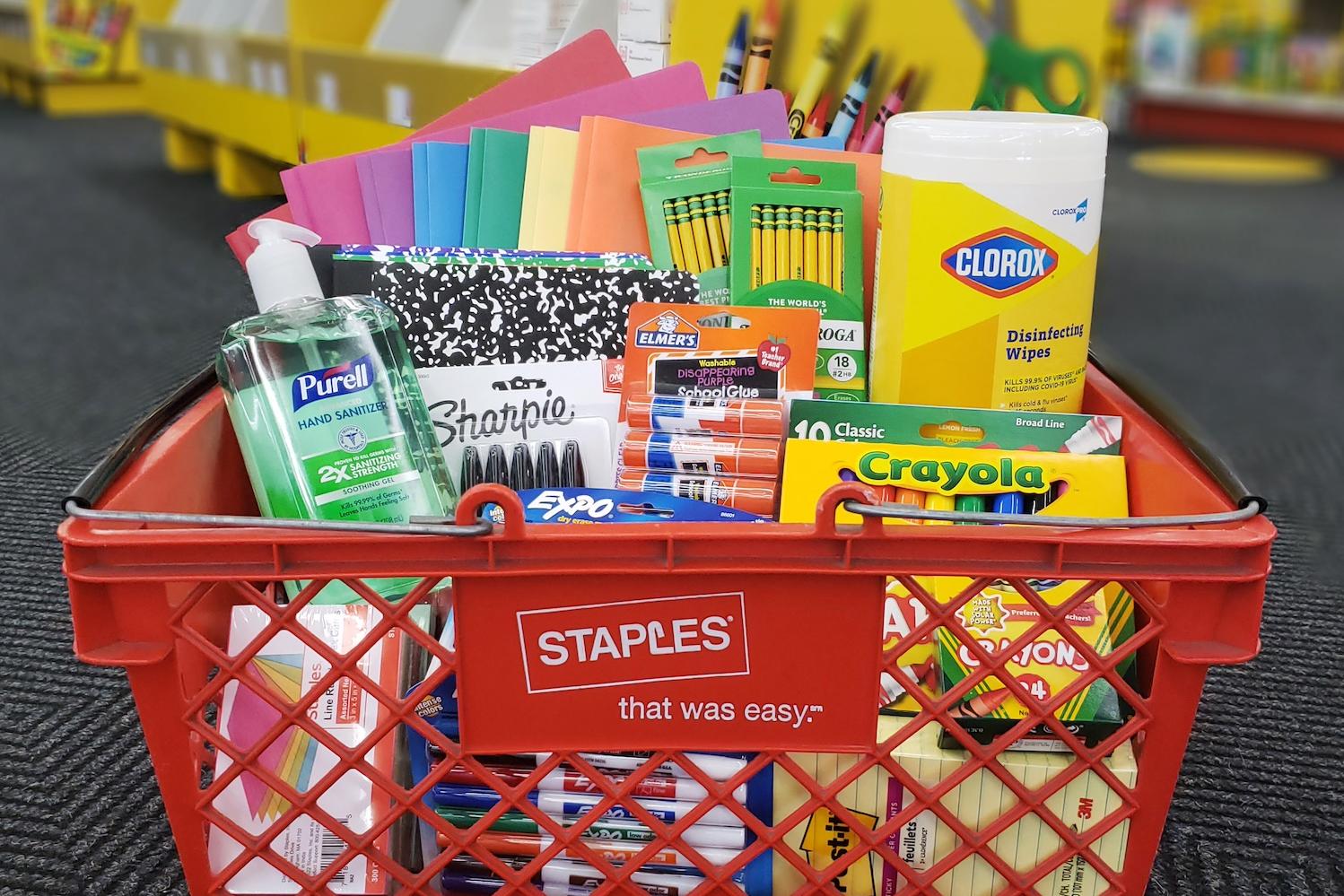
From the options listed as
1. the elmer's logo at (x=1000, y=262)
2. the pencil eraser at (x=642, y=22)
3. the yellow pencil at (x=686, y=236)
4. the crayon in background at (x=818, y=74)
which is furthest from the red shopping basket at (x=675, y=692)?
the pencil eraser at (x=642, y=22)

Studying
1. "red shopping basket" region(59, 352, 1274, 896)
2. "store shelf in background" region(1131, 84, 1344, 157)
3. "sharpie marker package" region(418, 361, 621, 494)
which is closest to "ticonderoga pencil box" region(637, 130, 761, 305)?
"sharpie marker package" region(418, 361, 621, 494)

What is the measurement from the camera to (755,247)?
78 centimetres

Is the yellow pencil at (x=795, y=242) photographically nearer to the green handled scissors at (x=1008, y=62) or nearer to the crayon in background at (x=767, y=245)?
the crayon in background at (x=767, y=245)

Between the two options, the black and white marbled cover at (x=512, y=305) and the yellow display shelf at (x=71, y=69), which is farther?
the yellow display shelf at (x=71, y=69)

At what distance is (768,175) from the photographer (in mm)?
791

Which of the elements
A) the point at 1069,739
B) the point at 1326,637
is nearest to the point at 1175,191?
the point at 1326,637

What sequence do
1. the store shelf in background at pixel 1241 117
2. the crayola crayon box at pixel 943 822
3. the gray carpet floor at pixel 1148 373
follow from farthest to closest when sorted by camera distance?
the store shelf in background at pixel 1241 117 < the gray carpet floor at pixel 1148 373 < the crayola crayon box at pixel 943 822

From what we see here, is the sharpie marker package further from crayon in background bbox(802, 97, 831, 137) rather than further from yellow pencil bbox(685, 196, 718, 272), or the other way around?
crayon in background bbox(802, 97, 831, 137)

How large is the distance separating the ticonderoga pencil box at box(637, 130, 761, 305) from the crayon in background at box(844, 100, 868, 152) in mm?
137

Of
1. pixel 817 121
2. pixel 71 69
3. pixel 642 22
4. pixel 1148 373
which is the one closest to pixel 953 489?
pixel 817 121

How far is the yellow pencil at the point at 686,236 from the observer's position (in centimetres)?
81

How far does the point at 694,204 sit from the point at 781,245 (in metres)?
0.07

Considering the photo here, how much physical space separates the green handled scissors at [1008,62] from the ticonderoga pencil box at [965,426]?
1.29 feet

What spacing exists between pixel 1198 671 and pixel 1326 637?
80cm
